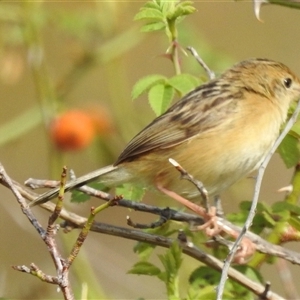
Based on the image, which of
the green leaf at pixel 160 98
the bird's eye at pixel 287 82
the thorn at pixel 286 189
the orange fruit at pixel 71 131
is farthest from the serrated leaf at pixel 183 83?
the bird's eye at pixel 287 82

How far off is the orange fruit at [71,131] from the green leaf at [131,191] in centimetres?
68

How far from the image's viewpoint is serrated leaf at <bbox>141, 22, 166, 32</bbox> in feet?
12.3

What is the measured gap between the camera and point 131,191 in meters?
3.89

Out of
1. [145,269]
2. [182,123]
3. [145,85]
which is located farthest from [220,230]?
[182,123]

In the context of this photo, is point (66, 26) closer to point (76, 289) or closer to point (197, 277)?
point (76, 289)

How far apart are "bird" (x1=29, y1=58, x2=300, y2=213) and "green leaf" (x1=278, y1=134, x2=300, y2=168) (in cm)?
51

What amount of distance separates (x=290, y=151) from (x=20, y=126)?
6.35ft

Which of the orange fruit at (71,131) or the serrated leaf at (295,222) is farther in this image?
the orange fruit at (71,131)

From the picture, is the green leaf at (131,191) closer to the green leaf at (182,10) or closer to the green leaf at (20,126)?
the green leaf at (182,10)

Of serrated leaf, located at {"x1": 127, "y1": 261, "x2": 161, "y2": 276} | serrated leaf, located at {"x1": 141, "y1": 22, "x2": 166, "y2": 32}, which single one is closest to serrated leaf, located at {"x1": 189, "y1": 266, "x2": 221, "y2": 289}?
serrated leaf, located at {"x1": 127, "y1": 261, "x2": 161, "y2": 276}

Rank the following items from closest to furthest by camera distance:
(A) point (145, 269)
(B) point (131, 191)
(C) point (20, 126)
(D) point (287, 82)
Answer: (A) point (145, 269) → (B) point (131, 191) → (D) point (287, 82) → (C) point (20, 126)

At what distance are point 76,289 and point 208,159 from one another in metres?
0.97

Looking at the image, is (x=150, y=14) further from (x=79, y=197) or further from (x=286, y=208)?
(x=286, y=208)

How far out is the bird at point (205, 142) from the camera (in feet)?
14.0
